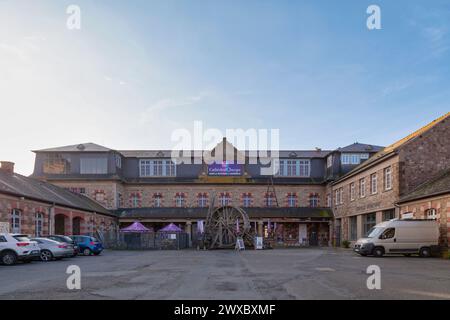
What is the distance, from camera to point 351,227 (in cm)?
4300

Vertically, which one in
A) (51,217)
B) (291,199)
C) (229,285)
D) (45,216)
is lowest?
(229,285)

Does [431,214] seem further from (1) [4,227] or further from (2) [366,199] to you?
(1) [4,227]

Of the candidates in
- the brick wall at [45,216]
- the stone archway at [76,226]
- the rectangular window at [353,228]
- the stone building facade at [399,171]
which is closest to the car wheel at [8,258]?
the brick wall at [45,216]

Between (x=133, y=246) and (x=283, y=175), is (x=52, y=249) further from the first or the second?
(x=283, y=175)

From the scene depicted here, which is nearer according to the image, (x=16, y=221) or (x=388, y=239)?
(x=388, y=239)

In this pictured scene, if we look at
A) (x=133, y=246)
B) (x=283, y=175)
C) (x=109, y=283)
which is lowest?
(x=133, y=246)

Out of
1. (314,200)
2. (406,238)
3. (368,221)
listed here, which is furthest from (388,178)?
(314,200)

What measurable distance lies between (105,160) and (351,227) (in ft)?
86.0

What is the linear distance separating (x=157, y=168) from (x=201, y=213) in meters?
8.62

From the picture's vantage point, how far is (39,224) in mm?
30891

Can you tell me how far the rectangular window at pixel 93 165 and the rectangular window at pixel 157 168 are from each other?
4.72 metres

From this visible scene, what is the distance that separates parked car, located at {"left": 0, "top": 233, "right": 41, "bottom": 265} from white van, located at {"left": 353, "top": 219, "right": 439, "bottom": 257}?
17696 millimetres

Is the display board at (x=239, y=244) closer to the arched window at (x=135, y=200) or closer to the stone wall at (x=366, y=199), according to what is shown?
the stone wall at (x=366, y=199)
